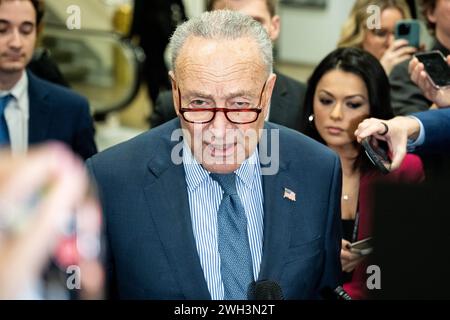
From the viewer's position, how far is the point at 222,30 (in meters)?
2.19

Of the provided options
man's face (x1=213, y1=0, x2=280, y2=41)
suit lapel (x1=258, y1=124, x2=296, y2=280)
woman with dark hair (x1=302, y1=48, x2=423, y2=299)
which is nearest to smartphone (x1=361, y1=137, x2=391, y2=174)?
suit lapel (x1=258, y1=124, x2=296, y2=280)

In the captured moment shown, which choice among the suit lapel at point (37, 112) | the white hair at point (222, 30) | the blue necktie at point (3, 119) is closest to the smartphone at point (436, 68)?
the white hair at point (222, 30)

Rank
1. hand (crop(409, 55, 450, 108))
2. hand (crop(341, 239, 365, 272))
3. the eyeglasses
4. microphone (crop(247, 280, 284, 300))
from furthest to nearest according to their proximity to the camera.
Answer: hand (crop(409, 55, 450, 108)), hand (crop(341, 239, 365, 272)), the eyeglasses, microphone (crop(247, 280, 284, 300))

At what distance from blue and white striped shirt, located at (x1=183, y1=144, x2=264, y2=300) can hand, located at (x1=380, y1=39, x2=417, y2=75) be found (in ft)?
6.87

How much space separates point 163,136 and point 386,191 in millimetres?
1464

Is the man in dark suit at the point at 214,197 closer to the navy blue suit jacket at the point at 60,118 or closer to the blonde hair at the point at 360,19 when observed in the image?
the navy blue suit jacket at the point at 60,118

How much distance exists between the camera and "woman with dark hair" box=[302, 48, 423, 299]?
11.1ft

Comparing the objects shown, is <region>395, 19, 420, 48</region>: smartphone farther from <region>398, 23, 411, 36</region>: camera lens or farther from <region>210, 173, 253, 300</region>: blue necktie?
<region>210, 173, 253, 300</region>: blue necktie

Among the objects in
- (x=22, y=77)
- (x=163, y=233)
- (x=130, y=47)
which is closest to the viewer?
(x=163, y=233)

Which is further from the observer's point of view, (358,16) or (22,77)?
(358,16)

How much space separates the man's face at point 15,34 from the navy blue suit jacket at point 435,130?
1.91 metres

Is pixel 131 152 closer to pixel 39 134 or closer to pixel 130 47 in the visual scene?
pixel 39 134

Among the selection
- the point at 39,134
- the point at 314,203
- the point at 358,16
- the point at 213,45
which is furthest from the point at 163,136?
the point at 358,16

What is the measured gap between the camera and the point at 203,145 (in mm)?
2199
